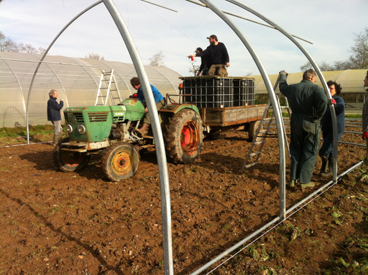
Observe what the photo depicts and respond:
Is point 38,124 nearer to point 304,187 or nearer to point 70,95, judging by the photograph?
point 70,95

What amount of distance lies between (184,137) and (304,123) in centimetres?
268

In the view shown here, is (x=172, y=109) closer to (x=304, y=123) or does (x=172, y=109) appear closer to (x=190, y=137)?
(x=190, y=137)

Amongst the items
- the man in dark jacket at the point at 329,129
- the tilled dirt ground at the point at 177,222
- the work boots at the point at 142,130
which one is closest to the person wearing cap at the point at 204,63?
the work boots at the point at 142,130

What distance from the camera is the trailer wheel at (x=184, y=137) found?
17.9 ft

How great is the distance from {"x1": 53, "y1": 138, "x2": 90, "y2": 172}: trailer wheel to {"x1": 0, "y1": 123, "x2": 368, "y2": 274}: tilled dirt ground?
0.14 m

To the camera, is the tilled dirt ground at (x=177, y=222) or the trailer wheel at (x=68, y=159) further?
the trailer wheel at (x=68, y=159)

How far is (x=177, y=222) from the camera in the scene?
3.33 meters

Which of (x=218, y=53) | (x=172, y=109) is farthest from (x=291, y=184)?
(x=218, y=53)

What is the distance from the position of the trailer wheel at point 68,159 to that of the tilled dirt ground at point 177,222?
138mm

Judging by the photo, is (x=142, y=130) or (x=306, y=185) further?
(x=142, y=130)

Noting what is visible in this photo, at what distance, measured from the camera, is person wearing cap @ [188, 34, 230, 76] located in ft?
24.0

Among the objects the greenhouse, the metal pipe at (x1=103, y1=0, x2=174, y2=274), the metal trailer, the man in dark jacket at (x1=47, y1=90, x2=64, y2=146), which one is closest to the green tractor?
the metal trailer

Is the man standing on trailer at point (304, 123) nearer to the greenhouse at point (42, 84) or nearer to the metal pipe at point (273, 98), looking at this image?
the metal pipe at point (273, 98)

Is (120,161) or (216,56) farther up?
(216,56)
